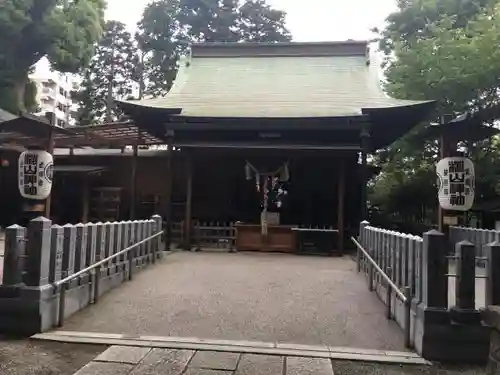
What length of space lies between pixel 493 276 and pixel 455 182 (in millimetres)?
3371

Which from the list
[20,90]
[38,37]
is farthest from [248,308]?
[20,90]

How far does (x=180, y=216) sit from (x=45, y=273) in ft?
34.4

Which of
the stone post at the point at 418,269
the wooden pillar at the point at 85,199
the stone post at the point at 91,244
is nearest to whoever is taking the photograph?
the stone post at the point at 418,269

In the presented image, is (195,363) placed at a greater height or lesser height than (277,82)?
lesser

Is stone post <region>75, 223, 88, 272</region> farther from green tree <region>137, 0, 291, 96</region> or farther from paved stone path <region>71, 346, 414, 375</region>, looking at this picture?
green tree <region>137, 0, 291, 96</region>

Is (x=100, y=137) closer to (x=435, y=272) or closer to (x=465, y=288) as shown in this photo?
(x=435, y=272)

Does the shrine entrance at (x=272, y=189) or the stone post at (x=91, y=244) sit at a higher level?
the shrine entrance at (x=272, y=189)

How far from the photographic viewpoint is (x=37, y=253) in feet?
15.2

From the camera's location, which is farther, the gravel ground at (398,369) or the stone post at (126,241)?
the stone post at (126,241)

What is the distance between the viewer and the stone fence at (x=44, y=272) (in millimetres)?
4539

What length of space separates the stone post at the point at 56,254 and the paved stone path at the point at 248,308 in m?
0.54

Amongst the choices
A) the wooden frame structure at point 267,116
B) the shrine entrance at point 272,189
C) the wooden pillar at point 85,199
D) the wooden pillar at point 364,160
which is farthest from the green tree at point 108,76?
the wooden pillar at point 364,160

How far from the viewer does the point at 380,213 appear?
18.0 meters

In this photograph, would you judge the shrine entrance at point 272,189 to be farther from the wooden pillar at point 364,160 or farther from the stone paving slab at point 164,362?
the stone paving slab at point 164,362
